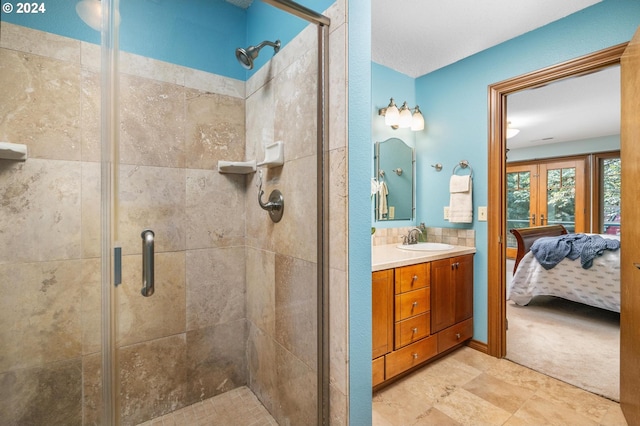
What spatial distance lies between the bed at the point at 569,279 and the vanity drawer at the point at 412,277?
7.28 feet

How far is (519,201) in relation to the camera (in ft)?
22.1

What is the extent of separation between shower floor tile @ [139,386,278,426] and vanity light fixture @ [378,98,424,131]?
2.29 meters

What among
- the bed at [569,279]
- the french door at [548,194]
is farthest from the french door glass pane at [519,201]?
the bed at [569,279]

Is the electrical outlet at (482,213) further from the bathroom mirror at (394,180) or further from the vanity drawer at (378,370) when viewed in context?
the vanity drawer at (378,370)

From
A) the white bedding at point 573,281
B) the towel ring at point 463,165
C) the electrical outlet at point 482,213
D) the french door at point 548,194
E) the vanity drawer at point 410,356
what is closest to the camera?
the vanity drawer at point 410,356

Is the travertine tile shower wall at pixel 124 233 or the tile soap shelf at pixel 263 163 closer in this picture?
the travertine tile shower wall at pixel 124 233

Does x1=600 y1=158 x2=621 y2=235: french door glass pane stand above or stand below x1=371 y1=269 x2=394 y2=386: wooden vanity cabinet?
above

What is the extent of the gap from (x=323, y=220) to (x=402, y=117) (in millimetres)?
1827

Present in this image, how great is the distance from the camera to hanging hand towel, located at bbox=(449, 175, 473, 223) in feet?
8.28

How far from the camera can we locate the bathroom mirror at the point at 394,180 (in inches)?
105

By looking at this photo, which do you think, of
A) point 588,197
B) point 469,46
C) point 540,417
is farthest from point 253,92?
point 588,197

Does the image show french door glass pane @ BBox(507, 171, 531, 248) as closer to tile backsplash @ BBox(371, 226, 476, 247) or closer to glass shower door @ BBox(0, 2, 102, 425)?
tile backsplash @ BBox(371, 226, 476, 247)

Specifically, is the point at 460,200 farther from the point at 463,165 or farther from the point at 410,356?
the point at 410,356

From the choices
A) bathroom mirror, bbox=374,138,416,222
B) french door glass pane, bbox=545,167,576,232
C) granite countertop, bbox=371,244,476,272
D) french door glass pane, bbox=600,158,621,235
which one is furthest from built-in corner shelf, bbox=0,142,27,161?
french door glass pane, bbox=600,158,621,235
